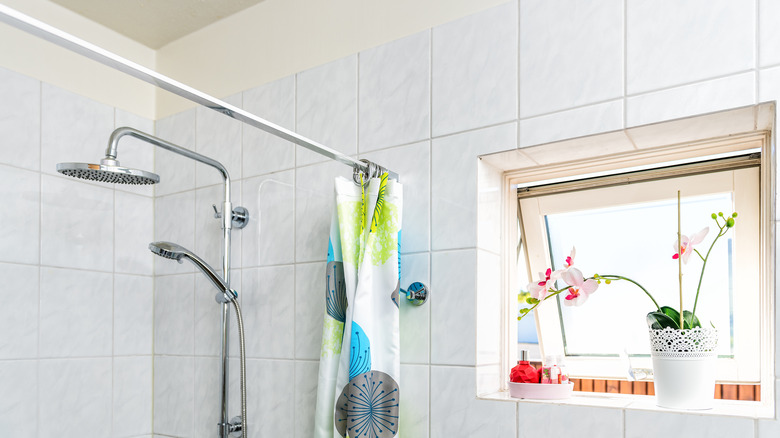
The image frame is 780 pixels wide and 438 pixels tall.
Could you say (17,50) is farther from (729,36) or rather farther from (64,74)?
(729,36)

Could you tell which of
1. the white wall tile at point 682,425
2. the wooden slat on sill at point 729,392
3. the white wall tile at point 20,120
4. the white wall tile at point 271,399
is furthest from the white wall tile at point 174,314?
the wooden slat on sill at point 729,392

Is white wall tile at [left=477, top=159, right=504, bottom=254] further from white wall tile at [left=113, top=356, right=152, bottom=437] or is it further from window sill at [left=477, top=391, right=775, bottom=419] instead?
white wall tile at [left=113, top=356, right=152, bottom=437]

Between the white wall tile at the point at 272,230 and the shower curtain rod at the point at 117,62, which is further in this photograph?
the white wall tile at the point at 272,230

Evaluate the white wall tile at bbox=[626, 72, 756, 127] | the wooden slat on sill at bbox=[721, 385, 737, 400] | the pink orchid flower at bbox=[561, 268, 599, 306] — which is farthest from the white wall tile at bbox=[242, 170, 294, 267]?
the wooden slat on sill at bbox=[721, 385, 737, 400]

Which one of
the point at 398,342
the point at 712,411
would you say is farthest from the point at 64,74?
the point at 712,411

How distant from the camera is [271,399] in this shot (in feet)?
5.76

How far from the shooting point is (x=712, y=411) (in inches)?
47.6

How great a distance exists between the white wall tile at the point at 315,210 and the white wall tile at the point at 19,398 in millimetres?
783

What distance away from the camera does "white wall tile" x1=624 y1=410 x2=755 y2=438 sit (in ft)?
3.73

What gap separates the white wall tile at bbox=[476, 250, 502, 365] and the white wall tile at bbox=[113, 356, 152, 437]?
1086mm

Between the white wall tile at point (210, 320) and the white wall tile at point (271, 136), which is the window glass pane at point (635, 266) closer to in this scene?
the white wall tile at point (271, 136)

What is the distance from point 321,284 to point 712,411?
3.29 feet

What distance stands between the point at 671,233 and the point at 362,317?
814 millimetres

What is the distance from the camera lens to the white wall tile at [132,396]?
1854 mm
